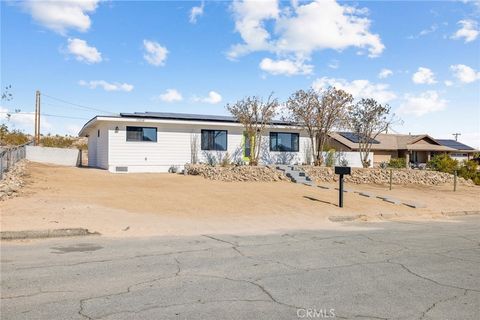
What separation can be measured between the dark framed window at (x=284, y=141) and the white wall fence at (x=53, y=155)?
725 inches

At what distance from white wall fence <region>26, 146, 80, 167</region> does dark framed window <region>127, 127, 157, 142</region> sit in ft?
44.8

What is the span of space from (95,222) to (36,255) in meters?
3.12

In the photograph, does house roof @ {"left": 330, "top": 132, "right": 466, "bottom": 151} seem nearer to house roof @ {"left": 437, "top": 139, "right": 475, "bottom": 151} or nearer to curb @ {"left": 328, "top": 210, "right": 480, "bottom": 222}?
house roof @ {"left": 437, "top": 139, "right": 475, "bottom": 151}

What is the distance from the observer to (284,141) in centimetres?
2950

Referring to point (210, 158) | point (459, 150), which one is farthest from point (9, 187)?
point (459, 150)

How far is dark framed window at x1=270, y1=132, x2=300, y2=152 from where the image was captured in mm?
29031

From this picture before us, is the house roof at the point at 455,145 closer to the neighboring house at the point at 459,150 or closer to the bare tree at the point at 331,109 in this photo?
the neighboring house at the point at 459,150

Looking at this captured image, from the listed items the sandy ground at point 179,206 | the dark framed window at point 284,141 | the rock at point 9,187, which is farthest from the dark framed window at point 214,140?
the rock at point 9,187

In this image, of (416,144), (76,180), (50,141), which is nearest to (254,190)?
(76,180)

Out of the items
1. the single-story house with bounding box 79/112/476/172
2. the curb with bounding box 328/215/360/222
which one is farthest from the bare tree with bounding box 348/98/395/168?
the curb with bounding box 328/215/360/222

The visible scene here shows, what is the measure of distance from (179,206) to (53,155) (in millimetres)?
26386

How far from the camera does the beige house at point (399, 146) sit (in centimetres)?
4888

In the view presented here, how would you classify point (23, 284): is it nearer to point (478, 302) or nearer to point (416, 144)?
point (478, 302)

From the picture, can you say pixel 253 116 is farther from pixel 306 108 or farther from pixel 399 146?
pixel 399 146
